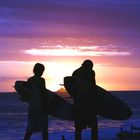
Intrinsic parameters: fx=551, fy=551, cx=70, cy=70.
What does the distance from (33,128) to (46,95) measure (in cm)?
80

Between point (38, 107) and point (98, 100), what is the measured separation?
1.92m

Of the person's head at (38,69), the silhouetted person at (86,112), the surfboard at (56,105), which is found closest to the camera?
the person's head at (38,69)

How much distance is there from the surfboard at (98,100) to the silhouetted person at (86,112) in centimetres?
8

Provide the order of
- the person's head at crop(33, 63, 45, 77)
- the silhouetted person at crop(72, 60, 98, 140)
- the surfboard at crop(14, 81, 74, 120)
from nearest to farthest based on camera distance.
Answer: the person's head at crop(33, 63, 45, 77)
the silhouetted person at crop(72, 60, 98, 140)
the surfboard at crop(14, 81, 74, 120)

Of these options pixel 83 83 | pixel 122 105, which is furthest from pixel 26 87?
pixel 122 105

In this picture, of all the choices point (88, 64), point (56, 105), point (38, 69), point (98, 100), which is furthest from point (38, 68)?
point (98, 100)

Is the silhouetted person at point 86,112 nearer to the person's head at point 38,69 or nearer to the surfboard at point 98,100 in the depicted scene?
the surfboard at point 98,100

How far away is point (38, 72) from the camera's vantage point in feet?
40.6

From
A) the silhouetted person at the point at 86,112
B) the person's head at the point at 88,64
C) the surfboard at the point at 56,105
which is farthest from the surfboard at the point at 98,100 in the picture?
the surfboard at the point at 56,105

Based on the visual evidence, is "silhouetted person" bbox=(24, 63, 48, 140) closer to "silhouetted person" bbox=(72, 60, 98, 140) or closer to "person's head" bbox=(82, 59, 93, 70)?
"silhouetted person" bbox=(72, 60, 98, 140)

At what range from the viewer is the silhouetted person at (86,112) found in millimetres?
12719

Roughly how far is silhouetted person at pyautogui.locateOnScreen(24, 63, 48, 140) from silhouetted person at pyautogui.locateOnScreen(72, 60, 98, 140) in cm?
81

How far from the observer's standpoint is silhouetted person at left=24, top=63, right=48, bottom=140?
12.3 m

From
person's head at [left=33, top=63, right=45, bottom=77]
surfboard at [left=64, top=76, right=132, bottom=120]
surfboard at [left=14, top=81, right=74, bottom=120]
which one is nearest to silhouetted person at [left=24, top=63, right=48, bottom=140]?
person's head at [left=33, top=63, right=45, bottom=77]
